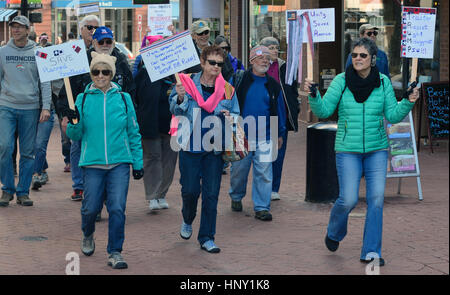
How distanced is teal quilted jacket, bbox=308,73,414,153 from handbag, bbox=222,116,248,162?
0.83 metres

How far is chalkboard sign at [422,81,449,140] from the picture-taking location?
14.4 m

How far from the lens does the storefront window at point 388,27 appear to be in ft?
51.8

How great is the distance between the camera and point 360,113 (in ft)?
23.7

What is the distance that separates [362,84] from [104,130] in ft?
6.90

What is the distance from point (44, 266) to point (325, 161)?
12.7 ft

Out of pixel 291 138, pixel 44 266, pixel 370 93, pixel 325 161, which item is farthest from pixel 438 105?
pixel 44 266

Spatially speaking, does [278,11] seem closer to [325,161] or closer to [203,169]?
[325,161]

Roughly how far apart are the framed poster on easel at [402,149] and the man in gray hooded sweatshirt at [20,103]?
4007mm

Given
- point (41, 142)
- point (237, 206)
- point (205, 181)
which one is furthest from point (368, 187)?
point (41, 142)

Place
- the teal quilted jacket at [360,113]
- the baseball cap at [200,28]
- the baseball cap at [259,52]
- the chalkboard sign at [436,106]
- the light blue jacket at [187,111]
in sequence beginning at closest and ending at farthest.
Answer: the teal quilted jacket at [360,113], the light blue jacket at [187,111], the baseball cap at [259,52], the baseball cap at [200,28], the chalkboard sign at [436,106]

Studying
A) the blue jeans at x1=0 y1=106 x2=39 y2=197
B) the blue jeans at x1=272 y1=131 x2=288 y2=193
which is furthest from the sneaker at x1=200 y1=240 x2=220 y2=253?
the blue jeans at x1=0 y1=106 x2=39 y2=197

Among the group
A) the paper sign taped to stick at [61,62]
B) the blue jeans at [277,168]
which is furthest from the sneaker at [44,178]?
the paper sign taped to stick at [61,62]

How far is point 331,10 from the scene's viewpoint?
438 inches

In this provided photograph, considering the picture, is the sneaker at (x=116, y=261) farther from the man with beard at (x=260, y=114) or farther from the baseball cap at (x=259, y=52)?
the baseball cap at (x=259, y=52)
